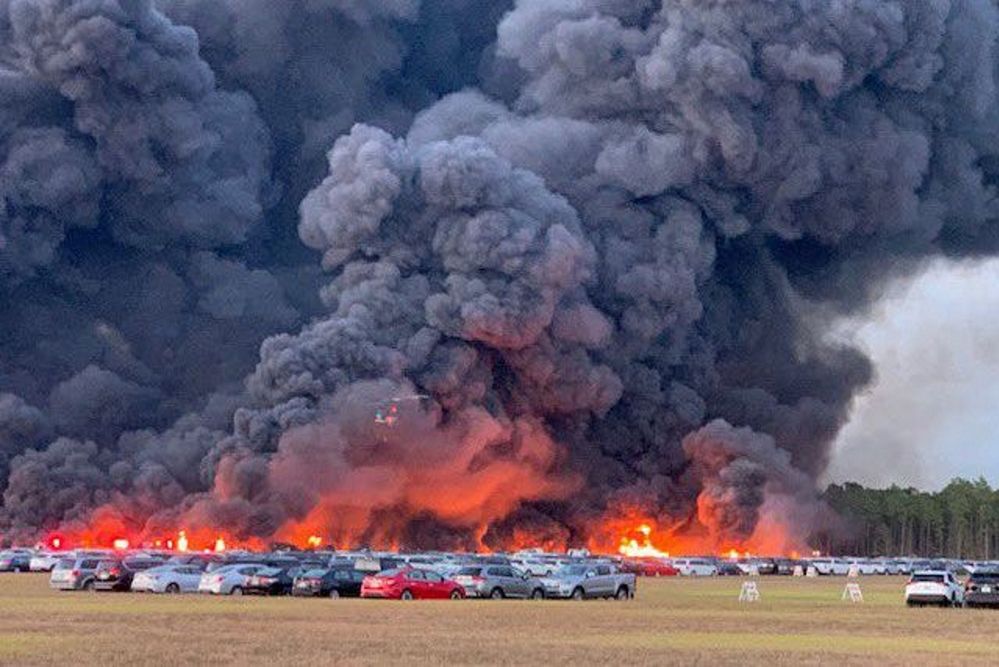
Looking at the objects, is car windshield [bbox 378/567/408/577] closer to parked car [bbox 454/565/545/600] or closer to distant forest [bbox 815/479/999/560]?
parked car [bbox 454/565/545/600]

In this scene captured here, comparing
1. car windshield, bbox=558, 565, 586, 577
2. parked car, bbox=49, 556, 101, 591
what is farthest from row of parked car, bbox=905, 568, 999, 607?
parked car, bbox=49, 556, 101, 591

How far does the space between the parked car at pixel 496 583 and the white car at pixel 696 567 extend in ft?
124

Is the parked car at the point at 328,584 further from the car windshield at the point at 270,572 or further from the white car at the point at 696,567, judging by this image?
the white car at the point at 696,567

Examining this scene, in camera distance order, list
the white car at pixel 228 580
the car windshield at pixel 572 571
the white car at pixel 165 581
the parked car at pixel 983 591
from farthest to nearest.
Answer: the white car at pixel 165 581 → the car windshield at pixel 572 571 → the white car at pixel 228 580 → the parked car at pixel 983 591

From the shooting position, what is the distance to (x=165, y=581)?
67812mm

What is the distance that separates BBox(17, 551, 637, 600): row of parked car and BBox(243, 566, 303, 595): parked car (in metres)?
0.03

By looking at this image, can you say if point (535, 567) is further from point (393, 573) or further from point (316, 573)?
point (393, 573)

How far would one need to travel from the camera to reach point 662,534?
118 meters

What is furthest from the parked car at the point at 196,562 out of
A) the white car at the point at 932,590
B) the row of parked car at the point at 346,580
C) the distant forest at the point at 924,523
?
the distant forest at the point at 924,523

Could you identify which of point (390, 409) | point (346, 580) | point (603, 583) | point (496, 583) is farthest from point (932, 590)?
point (390, 409)

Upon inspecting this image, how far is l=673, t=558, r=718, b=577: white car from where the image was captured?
103188mm

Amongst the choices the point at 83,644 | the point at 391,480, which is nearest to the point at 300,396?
the point at 391,480

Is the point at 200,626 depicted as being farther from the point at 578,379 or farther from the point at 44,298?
the point at 44,298

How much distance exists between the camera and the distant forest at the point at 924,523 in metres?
188
